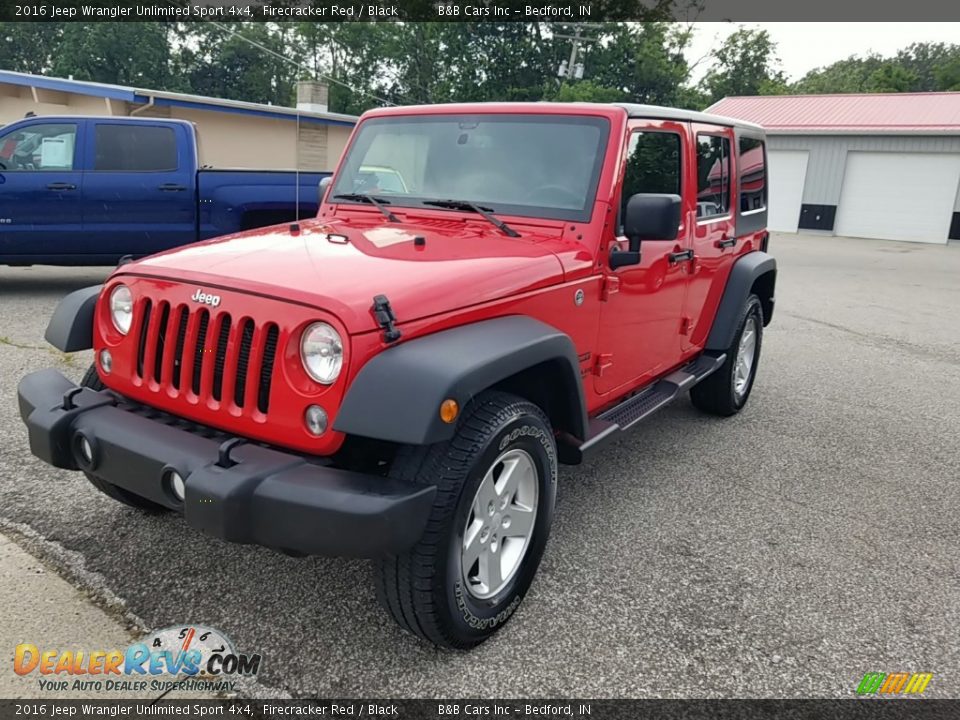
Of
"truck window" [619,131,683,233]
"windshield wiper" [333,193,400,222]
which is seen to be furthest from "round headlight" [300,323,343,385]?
"truck window" [619,131,683,233]

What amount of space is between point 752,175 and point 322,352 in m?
3.93

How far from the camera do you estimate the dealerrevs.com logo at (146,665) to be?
8.02ft

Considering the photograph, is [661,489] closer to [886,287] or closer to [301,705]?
[301,705]

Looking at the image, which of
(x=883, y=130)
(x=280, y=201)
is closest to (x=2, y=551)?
(x=280, y=201)

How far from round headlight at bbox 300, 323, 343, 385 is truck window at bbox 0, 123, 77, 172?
7.12 m

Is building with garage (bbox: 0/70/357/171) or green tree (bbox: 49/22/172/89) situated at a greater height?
green tree (bbox: 49/22/172/89)

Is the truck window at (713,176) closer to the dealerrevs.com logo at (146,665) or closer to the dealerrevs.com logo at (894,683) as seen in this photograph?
the dealerrevs.com logo at (894,683)

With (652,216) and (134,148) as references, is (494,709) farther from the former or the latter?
(134,148)

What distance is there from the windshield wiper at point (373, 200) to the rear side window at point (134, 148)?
5.32 m

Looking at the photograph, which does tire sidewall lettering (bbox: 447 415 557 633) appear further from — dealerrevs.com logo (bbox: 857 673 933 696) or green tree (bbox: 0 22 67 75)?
green tree (bbox: 0 22 67 75)

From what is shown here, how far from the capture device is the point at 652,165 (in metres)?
3.80

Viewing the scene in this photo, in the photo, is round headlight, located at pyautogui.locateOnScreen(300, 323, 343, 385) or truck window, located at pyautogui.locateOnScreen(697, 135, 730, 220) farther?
truck window, located at pyautogui.locateOnScreen(697, 135, 730, 220)

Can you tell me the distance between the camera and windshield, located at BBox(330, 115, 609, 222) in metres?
3.44

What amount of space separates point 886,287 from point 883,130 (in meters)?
12.1
